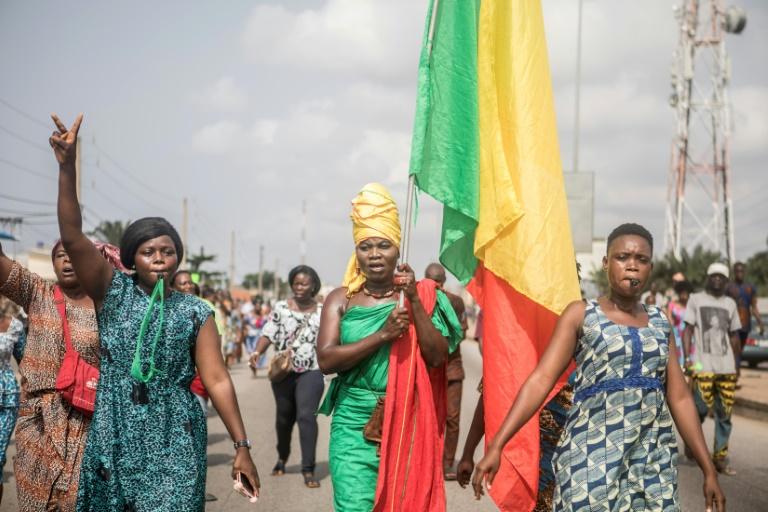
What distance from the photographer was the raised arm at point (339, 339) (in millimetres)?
4453

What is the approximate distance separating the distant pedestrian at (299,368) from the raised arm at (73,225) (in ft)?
15.7

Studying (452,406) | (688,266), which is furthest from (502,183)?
(688,266)

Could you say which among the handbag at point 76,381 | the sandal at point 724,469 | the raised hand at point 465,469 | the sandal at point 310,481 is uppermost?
the handbag at point 76,381

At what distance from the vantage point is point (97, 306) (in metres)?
3.80

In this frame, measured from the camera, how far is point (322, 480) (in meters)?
8.64

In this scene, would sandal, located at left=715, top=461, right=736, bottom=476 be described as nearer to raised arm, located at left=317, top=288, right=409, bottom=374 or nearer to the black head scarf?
raised arm, located at left=317, top=288, right=409, bottom=374

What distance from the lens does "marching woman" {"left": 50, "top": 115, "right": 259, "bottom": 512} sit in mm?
3699

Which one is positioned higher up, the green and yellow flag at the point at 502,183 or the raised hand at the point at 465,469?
the green and yellow flag at the point at 502,183

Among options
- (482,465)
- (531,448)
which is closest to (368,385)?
(531,448)

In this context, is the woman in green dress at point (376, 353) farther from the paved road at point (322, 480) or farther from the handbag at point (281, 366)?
the handbag at point (281, 366)

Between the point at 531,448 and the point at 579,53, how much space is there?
19314mm

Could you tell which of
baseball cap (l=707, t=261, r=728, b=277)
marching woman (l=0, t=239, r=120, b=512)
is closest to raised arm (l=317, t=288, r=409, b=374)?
marching woman (l=0, t=239, r=120, b=512)

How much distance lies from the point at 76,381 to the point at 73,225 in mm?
1543

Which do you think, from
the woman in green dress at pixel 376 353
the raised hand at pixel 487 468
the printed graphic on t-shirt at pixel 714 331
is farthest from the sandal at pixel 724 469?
the raised hand at pixel 487 468
